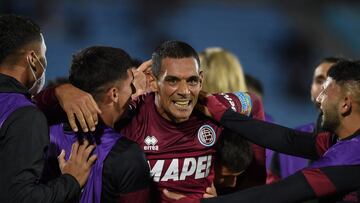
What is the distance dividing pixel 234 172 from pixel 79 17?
5419mm

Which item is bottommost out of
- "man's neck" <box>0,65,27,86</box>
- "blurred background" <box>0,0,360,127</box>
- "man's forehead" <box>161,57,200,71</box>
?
"blurred background" <box>0,0,360,127</box>

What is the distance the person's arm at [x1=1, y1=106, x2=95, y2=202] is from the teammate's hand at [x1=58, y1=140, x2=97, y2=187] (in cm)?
15

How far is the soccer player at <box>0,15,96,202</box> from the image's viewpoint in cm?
224

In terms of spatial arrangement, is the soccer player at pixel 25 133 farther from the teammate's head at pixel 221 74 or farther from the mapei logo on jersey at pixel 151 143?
the teammate's head at pixel 221 74

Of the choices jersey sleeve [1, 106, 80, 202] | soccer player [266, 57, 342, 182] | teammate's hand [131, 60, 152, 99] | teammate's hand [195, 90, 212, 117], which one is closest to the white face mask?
jersey sleeve [1, 106, 80, 202]

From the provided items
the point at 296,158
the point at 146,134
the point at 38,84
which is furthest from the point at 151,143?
the point at 296,158

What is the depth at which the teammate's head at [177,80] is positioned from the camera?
9.75 ft

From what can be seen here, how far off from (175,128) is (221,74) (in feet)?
3.68

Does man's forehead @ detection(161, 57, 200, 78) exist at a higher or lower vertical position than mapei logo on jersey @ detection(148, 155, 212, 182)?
higher

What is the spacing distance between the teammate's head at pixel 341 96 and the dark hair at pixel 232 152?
24.2 inches

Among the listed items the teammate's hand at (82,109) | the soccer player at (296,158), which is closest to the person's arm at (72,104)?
the teammate's hand at (82,109)

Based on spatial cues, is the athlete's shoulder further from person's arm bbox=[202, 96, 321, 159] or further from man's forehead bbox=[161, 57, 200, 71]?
man's forehead bbox=[161, 57, 200, 71]

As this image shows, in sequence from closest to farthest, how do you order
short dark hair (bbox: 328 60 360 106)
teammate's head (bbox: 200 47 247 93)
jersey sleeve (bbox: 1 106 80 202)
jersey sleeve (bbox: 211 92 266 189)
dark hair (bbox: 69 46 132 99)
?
jersey sleeve (bbox: 1 106 80 202) → dark hair (bbox: 69 46 132 99) → short dark hair (bbox: 328 60 360 106) → jersey sleeve (bbox: 211 92 266 189) → teammate's head (bbox: 200 47 247 93)

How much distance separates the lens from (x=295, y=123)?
826 centimetres
